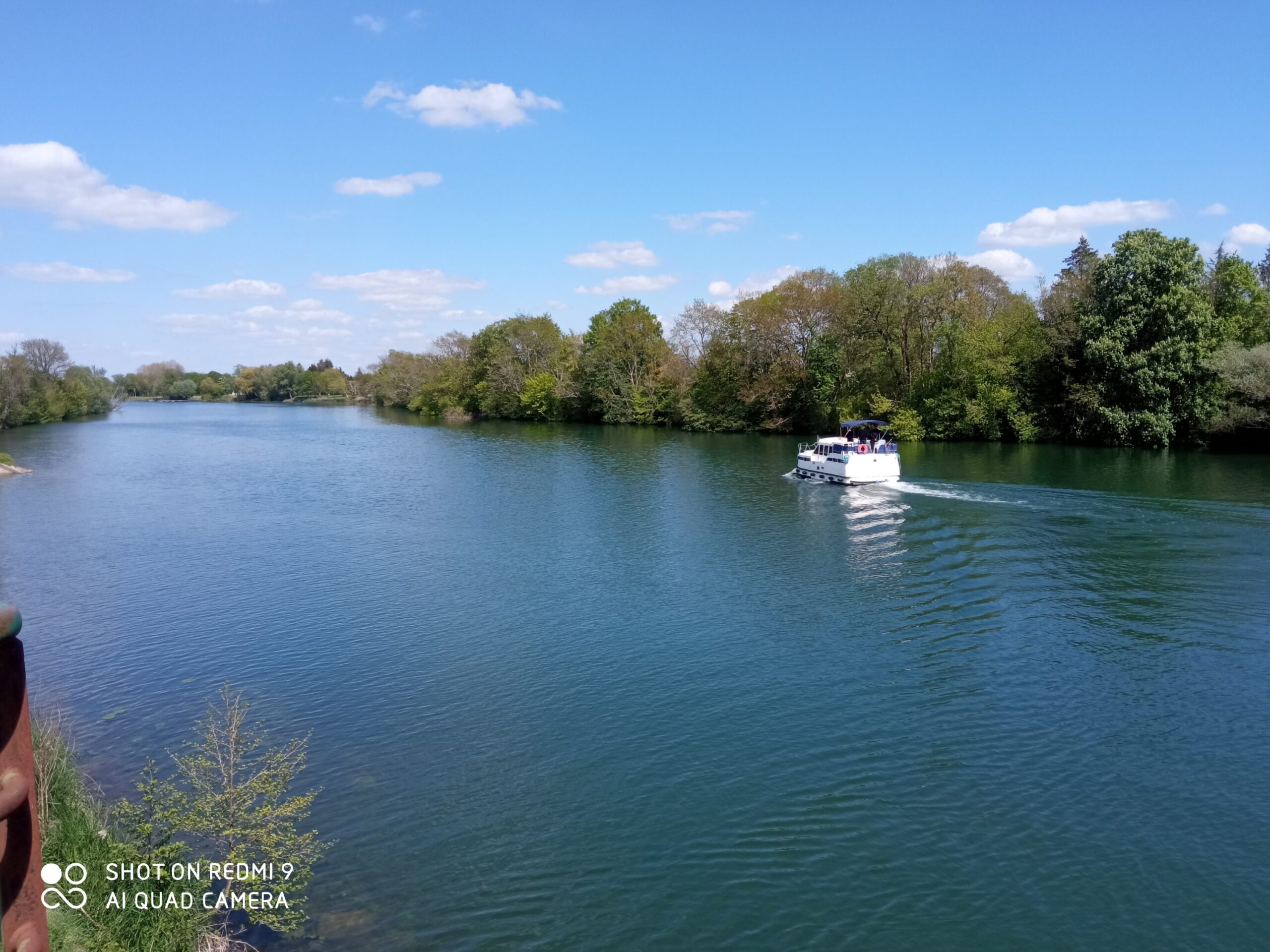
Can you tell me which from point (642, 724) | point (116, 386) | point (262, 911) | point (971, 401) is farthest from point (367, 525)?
point (116, 386)

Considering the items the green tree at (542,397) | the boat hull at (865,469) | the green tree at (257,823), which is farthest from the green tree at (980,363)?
the green tree at (257,823)

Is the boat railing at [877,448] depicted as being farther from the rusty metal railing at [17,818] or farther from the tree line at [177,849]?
the rusty metal railing at [17,818]

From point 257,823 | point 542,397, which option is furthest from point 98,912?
point 542,397

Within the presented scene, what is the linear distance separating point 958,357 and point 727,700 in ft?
202

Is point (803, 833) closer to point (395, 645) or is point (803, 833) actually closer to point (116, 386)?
point (395, 645)

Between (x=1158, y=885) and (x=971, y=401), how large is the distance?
209 ft

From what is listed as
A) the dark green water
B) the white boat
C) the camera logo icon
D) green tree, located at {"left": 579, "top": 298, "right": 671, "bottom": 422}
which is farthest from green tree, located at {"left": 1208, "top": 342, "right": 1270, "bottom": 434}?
the camera logo icon

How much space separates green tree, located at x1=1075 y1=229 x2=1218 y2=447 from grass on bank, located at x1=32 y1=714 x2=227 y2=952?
64692mm

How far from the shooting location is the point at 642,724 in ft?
55.7

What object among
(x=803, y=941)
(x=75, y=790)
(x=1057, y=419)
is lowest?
(x=803, y=941)

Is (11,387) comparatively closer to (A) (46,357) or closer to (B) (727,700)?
(A) (46,357)

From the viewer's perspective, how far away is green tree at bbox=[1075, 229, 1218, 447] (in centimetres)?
5797

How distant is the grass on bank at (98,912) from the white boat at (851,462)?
40.2 m

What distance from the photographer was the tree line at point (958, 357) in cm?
5859
